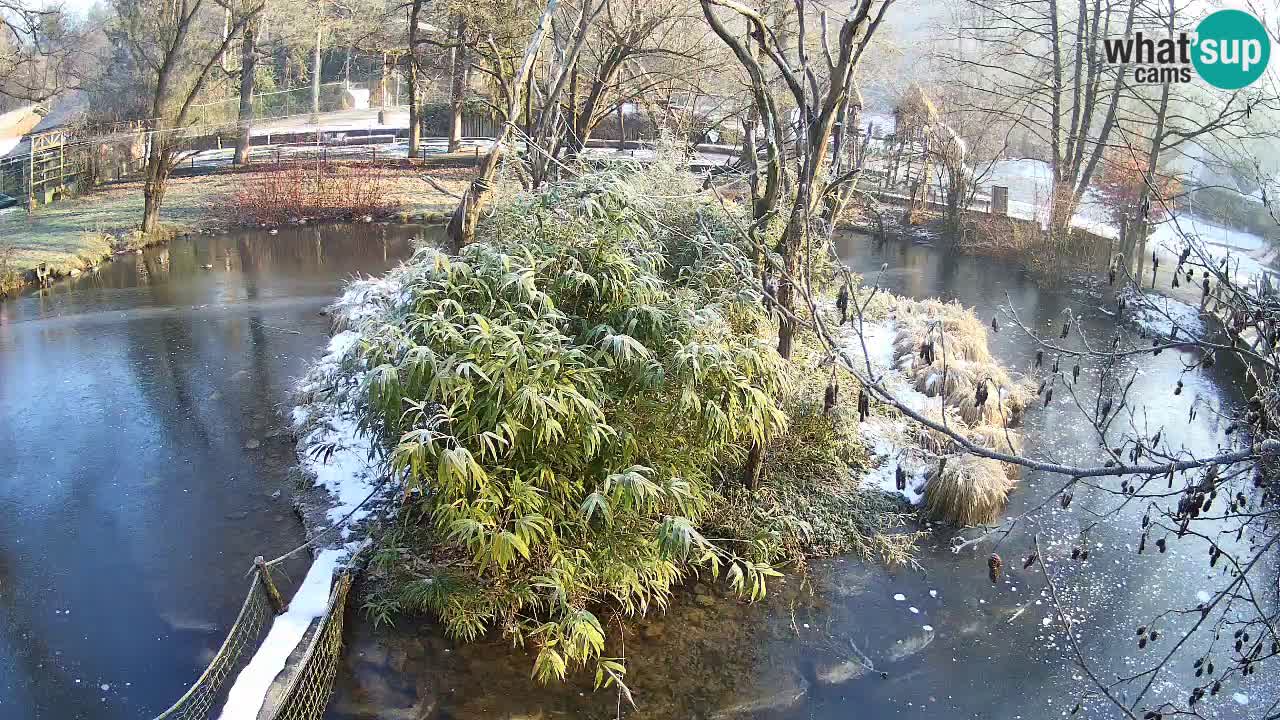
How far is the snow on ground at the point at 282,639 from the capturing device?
4.88 m

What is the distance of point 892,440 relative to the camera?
8508 millimetres

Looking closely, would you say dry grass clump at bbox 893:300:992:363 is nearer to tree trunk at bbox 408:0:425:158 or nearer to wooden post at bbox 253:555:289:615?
wooden post at bbox 253:555:289:615

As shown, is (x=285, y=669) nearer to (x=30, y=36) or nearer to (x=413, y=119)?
(x=30, y=36)

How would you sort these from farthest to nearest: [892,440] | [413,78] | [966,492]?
[413,78] < [892,440] < [966,492]

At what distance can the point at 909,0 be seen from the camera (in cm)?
2739

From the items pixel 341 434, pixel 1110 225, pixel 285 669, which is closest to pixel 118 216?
pixel 341 434

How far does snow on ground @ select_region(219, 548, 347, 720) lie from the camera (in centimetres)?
488

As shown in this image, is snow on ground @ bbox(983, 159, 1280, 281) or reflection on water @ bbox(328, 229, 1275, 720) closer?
reflection on water @ bbox(328, 229, 1275, 720)

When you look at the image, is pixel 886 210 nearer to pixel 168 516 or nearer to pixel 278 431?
pixel 278 431

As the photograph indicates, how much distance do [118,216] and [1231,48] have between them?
58.3 ft

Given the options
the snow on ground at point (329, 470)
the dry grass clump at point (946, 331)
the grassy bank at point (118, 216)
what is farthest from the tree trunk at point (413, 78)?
the dry grass clump at point (946, 331)

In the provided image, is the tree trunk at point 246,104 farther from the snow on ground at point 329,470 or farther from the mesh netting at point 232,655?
the mesh netting at point 232,655

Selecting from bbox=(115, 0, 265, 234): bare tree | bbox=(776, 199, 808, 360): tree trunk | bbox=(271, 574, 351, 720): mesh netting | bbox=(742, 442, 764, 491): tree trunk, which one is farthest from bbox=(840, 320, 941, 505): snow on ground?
bbox=(115, 0, 265, 234): bare tree

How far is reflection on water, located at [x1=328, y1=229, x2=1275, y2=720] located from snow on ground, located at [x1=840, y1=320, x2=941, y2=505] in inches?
26.2
